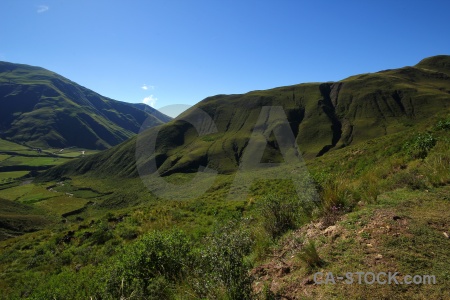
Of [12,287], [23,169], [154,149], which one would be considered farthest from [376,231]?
[23,169]

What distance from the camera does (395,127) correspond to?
392 ft

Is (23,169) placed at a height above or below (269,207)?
below

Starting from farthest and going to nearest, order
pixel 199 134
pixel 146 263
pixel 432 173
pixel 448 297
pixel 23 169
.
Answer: pixel 23 169
pixel 199 134
pixel 432 173
pixel 146 263
pixel 448 297

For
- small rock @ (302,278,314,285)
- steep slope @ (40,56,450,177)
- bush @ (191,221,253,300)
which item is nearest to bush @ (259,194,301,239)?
bush @ (191,221,253,300)

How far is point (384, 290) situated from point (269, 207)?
4710mm

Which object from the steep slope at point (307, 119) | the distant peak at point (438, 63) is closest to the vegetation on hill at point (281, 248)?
the steep slope at point (307, 119)

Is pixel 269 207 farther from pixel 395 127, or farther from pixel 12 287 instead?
pixel 395 127

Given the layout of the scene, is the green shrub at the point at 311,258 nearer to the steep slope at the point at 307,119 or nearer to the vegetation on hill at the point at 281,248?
the vegetation on hill at the point at 281,248

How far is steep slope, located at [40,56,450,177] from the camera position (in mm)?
126825

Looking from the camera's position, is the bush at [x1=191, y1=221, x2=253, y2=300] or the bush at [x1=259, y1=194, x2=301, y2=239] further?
the bush at [x1=259, y1=194, x2=301, y2=239]

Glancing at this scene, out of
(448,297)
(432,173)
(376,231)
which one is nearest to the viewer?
(448,297)

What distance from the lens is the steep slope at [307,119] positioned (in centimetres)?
12683

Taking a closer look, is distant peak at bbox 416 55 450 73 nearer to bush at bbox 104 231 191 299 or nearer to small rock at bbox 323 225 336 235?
small rock at bbox 323 225 336 235

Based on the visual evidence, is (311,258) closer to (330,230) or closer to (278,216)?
(330,230)
